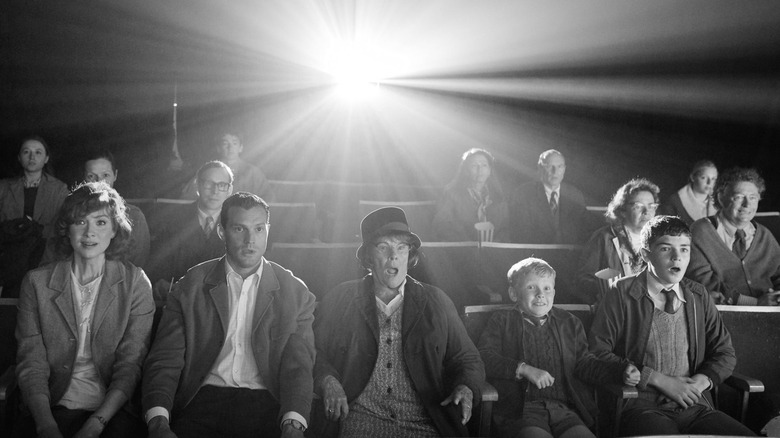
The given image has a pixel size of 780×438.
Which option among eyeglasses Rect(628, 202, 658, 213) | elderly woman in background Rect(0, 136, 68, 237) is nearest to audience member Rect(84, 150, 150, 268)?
elderly woman in background Rect(0, 136, 68, 237)

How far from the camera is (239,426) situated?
217cm

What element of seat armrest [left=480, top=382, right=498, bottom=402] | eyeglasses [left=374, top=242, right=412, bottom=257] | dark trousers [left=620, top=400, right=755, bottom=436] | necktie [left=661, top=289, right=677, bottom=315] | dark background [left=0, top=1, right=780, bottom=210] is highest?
dark background [left=0, top=1, right=780, bottom=210]

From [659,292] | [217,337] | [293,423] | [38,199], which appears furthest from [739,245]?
[38,199]

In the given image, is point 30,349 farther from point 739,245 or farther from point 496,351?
point 739,245

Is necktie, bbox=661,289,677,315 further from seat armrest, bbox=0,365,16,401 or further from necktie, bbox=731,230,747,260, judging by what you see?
seat armrest, bbox=0,365,16,401

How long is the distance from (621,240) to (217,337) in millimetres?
2114

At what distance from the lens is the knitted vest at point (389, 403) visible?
2.25 meters

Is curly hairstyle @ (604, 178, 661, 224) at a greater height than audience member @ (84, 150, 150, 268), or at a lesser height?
greater

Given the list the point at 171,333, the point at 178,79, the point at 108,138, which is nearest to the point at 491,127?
the point at 178,79

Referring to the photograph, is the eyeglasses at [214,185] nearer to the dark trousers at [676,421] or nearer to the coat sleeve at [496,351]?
the coat sleeve at [496,351]

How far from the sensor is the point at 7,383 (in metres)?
2.09

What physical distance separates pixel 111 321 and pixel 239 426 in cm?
57

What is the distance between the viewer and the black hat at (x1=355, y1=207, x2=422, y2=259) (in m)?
2.45

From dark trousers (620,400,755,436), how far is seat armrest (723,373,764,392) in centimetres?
13
